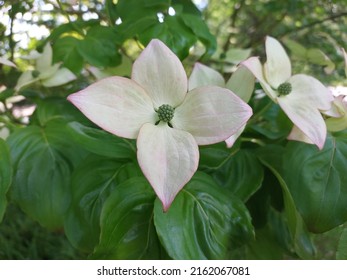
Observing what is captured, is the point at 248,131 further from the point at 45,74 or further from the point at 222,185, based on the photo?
the point at 45,74

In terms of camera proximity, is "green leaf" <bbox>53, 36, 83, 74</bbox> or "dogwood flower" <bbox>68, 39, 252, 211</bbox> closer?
"dogwood flower" <bbox>68, 39, 252, 211</bbox>

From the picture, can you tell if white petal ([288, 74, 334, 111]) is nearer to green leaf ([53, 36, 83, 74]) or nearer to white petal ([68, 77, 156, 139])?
white petal ([68, 77, 156, 139])

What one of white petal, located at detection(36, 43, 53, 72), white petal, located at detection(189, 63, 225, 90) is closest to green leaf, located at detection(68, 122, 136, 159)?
white petal, located at detection(189, 63, 225, 90)

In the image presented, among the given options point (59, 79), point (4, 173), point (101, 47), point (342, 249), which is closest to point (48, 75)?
point (59, 79)

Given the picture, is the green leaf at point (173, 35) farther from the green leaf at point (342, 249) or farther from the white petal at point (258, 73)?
the green leaf at point (342, 249)

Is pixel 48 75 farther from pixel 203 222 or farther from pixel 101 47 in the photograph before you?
pixel 203 222

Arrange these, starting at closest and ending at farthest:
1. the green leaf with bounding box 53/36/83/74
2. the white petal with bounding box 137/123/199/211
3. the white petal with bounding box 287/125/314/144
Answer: the white petal with bounding box 137/123/199/211 < the white petal with bounding box 287/125/314/144 < the green leaf with bounding box 53/36/83/74

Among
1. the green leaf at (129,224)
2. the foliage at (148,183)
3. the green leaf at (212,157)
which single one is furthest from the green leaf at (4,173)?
the green leaf at (212,157)
